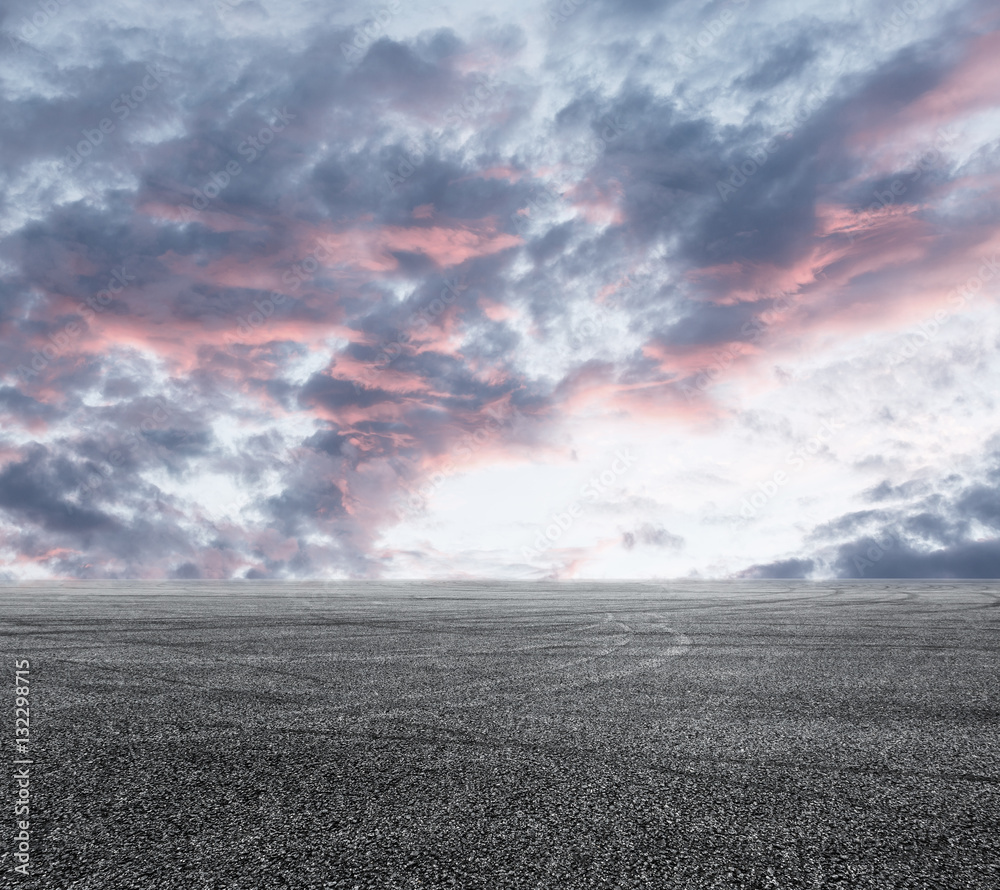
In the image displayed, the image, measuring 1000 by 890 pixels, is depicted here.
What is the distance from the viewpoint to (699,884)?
253 centimetres

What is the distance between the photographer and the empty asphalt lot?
2.68 meters

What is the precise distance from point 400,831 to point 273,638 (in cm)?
800

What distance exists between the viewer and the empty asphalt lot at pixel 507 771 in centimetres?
268

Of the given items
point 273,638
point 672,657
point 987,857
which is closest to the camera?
point 987,857

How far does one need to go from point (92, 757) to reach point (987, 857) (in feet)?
16.3

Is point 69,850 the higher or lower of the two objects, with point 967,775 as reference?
higher

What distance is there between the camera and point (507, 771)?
3750 millimetres

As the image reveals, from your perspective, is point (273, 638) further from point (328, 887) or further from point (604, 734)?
point (328, 887)

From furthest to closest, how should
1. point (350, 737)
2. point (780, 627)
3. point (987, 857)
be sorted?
1. point (780, 627)
2. point (350, 737)
3. point (987, 857)

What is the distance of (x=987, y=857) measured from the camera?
2.79 metres

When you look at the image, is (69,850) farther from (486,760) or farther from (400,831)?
(486,760)

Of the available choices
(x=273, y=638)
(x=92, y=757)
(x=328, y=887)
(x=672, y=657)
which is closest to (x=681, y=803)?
(x=328, y=887)

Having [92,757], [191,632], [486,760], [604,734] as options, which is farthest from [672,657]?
[191,632]

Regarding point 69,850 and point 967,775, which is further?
point 967,775
